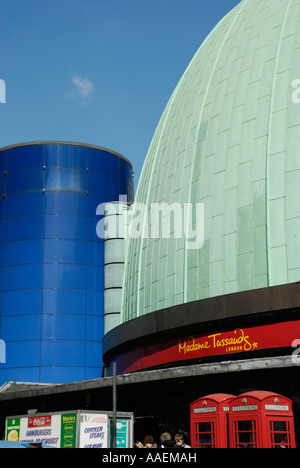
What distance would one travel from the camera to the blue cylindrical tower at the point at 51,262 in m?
35.2

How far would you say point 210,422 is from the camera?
16500 mm

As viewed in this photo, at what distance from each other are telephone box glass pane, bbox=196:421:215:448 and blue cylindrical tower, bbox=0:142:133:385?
19.2 meters

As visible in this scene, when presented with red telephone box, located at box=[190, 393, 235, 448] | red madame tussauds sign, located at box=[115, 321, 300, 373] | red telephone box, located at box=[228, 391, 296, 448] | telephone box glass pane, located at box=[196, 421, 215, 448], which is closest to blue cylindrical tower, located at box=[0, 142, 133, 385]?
red madame tussauds sign, located at box=[115, 321, 300, 373]

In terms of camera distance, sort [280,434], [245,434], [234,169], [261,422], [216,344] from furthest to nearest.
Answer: [234,169]
[216,344]
[245,434]
[280,434]
[261,422]

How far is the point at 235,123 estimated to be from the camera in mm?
22203

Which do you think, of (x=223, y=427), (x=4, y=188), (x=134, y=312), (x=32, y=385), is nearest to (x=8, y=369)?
(x=32, y=385)

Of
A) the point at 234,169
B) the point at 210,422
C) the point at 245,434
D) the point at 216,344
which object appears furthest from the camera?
the point at 234,169

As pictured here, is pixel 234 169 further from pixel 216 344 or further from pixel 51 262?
pixel 51 262

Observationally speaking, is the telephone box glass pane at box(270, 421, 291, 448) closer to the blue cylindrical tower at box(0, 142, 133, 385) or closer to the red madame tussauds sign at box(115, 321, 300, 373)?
the red madame tussauds sign at box(115, 321, 300, 373)

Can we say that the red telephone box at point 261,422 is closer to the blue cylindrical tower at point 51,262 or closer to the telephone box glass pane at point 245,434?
the telephone box glass pane at point 245,434

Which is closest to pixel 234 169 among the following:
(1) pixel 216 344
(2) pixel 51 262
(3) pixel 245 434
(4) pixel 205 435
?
(1) pixel 216 344

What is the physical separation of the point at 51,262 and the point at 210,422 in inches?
838

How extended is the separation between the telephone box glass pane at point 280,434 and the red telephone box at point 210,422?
1.38m

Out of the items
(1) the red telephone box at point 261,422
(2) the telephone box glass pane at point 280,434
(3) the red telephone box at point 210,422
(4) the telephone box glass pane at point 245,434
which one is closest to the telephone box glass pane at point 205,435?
(3) the red telephone box at point 210,422
